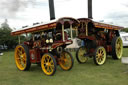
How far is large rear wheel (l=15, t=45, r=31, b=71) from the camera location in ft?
17.7

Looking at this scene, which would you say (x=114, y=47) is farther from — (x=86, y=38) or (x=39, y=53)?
(x=39, y=53)

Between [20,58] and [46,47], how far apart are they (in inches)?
57.0

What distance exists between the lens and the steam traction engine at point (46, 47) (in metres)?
4.89

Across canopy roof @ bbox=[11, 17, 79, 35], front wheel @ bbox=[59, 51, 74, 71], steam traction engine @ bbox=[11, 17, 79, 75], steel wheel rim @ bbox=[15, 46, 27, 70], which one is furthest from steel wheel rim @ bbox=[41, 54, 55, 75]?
steel wheel rim @ bbox=[15, 46, 27, 70]

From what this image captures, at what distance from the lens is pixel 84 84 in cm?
376

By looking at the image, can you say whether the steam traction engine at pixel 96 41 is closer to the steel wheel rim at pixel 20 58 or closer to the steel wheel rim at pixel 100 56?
the steel wheel rim at pixel 100 56

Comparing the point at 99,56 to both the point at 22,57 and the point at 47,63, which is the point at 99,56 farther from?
the point at 22,57

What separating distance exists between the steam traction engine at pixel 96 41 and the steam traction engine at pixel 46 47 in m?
1.05

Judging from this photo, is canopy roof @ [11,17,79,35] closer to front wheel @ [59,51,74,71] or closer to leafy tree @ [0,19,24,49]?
front wheel @ [59,51,74,71]

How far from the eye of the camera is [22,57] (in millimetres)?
5719

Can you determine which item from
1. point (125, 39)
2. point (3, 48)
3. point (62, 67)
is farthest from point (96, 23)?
point (3, 48)

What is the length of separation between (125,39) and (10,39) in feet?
42.8

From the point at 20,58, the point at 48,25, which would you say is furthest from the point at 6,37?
the point at 48,25

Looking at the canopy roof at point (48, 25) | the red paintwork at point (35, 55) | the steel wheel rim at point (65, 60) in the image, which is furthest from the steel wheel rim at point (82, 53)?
the red paintwork at point (35, 55)
